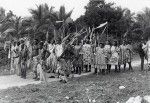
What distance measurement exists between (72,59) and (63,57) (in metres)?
2.43

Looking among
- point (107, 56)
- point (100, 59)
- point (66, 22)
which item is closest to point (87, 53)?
point (100, 59)

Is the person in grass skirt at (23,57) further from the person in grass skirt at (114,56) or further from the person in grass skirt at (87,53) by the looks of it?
the person in grass skirt at (114,56)

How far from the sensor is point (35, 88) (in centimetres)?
1153

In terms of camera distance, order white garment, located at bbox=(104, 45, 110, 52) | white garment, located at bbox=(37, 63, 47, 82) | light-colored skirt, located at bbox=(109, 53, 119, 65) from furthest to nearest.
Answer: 1. light-colored skirt, located at bbox=(109, 53, 119, 65)
2. white garment, located at bbox=(104, 45, 110, 52)
3. white garment, located at bbox=(37, 63, 47, 82)

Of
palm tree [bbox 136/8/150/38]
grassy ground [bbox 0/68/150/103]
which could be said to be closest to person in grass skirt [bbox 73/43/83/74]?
grassy ground [bbox 0/68/150/103]

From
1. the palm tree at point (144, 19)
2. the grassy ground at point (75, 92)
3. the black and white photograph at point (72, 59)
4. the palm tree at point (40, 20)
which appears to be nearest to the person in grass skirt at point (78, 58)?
the black and white photograph at point (72, 59)

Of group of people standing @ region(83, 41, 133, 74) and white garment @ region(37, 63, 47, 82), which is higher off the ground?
group of people standing @ region(83, 41, 133, 74)

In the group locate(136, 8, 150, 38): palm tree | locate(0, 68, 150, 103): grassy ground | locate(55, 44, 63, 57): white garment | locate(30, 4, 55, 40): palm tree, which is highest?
locate(136, 8, 150, 38): palm tree

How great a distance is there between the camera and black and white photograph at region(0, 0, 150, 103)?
10.8 meters

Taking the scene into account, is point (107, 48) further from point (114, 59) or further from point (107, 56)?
point (114, 59)

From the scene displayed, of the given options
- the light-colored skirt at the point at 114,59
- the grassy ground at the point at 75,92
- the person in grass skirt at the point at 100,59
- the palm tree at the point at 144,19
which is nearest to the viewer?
the grassy ground at the point at 75,92

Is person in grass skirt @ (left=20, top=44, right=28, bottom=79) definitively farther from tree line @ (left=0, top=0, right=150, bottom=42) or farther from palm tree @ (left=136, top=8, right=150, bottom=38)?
palm tree @ (left=136, top=8, right=150, bottom=38)

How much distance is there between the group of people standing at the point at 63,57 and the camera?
14242mm

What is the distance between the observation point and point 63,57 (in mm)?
14227
